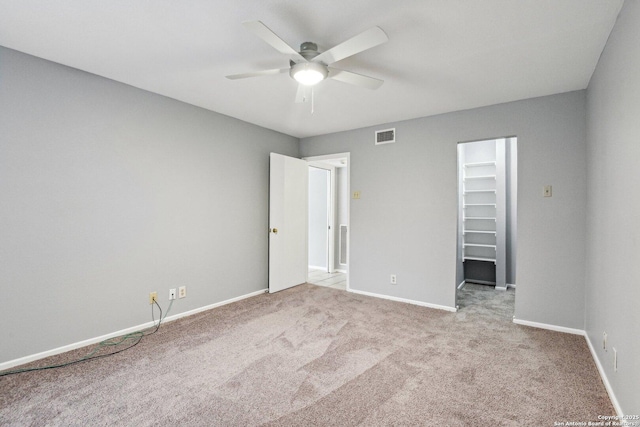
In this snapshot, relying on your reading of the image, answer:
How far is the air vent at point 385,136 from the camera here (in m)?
4.29

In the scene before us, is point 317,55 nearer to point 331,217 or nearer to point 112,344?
point 112,344

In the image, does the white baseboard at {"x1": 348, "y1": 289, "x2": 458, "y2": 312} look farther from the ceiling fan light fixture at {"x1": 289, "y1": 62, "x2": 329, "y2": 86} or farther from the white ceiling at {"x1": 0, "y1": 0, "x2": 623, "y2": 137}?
the ceiling fan light fixture at {"x1": 289, "y1": 62, "x2": 329, "y2": 86}

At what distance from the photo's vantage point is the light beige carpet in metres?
1.87

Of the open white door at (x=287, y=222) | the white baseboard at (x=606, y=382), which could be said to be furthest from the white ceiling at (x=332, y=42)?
the white baseboard at (x=606, y=382)

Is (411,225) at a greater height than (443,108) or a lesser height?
lesser

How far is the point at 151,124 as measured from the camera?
327 cm

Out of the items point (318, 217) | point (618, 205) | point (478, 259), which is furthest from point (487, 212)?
point (618, 205)

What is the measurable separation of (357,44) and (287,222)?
320 centimetres

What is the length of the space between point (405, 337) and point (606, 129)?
2.33m

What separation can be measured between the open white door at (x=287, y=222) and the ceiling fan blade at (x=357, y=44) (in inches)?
103

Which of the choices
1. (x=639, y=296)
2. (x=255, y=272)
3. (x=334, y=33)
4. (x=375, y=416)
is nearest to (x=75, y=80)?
(x=334, y=33)

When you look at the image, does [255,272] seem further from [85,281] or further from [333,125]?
[333,125]

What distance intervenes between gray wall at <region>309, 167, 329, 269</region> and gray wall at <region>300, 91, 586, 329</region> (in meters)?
1.37

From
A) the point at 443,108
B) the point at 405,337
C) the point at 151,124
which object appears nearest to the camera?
the point at 405,337
